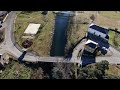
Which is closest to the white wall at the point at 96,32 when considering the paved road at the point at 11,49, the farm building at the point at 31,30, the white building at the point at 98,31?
the white building at the point at 98,31

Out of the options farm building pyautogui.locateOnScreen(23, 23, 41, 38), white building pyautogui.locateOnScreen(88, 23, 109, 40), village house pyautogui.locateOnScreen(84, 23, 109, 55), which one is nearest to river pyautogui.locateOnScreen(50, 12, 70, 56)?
farm building pyautogui.locateOnScreen(23, 23, 41, 38)

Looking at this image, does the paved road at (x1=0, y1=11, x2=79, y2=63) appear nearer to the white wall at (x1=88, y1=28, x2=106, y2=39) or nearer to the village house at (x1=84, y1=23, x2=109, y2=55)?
the village house at (x1=84, y1=23, x2=109, y2=55)

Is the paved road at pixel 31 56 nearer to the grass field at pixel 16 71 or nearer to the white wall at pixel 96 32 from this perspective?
the grass field at pixel 16 71

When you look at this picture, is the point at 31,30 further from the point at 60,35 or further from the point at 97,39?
the point at 97,39

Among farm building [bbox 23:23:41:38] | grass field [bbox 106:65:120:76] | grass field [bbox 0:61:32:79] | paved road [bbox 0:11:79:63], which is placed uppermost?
farm building [bbox 23:23:41:38]

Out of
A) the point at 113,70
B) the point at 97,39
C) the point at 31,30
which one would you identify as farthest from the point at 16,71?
the point at 97,39
